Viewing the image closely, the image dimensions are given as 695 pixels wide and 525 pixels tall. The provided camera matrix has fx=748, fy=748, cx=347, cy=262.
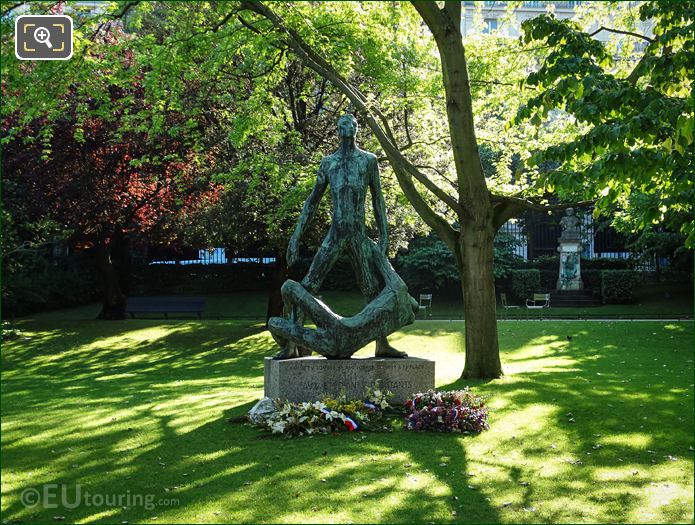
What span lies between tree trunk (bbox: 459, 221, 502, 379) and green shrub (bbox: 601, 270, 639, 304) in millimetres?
19567

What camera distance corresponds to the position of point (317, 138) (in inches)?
866

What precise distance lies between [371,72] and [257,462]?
1143 centimetres

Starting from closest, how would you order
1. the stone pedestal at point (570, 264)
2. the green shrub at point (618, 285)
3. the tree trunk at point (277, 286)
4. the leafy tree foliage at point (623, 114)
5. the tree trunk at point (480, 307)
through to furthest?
the leafy tree foliage at point (623, 114)
the tree trunk at point (480, 307)
the tree trunk at point (277, 286)
the green shrub at point (618, 285)
the stone pedestal at point (570, 264)

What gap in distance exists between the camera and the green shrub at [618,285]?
31172mm

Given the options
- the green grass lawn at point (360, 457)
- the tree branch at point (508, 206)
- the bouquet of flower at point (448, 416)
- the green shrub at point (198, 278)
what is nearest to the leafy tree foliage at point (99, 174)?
the green grass lawn at point (360, 457)

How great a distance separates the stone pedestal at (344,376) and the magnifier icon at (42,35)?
16.3 ft

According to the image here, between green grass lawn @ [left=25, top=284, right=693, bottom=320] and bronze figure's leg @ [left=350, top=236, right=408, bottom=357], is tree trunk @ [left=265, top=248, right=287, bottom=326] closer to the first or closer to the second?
green grass lawn @ [left=25, top=284, right=693, bottom=320]

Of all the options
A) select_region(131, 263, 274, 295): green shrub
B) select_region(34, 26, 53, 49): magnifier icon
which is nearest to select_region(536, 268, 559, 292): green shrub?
select_region(131, 263, 274, 295): green shrub

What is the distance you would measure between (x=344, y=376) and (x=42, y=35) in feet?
18.6

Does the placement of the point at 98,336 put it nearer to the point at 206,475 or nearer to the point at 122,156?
the point at 122,156

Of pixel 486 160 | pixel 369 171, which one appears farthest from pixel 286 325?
pixel 486 160

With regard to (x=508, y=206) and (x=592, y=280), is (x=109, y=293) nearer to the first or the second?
(x=508, y=206)

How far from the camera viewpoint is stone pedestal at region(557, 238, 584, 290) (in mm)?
33625

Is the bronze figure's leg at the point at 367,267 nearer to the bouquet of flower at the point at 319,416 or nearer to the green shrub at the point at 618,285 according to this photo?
the bouquet of flower at the point at 319,416
